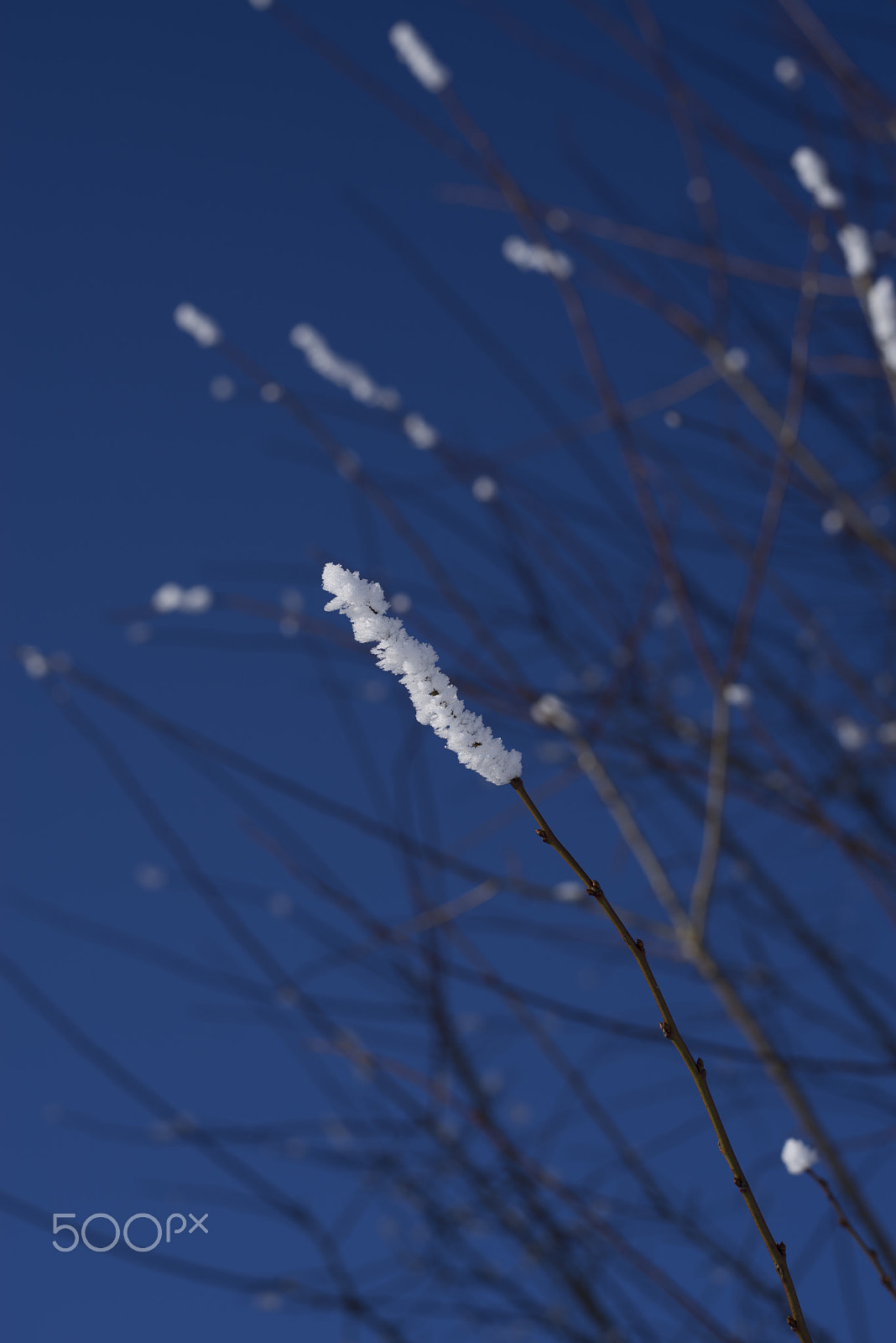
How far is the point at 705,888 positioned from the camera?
117 cm

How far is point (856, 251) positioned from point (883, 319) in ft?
0.29

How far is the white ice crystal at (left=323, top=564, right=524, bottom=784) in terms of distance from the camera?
40 centimetres

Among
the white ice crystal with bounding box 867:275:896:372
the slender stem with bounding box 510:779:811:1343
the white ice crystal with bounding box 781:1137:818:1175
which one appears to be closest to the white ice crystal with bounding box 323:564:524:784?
the slender stem with bounding box 510:779:811:1343

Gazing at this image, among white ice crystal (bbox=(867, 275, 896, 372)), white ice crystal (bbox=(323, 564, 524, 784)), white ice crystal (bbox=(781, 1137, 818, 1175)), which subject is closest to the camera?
white ice crystal (bbox=(323, 564, 524, 784))

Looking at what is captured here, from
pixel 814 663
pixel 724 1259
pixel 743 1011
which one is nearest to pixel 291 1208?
pixel 724 1259

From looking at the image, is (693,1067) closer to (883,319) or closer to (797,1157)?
(797,1157)

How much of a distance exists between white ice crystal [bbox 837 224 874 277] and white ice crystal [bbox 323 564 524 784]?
31.9 inches

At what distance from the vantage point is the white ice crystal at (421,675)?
1.30 feet

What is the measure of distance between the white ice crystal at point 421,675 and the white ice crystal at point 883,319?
709 mm

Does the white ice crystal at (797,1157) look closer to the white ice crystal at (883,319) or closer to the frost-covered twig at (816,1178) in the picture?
the frost-covered twig at (816,1178)

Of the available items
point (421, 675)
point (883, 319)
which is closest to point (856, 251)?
point (883, 319)

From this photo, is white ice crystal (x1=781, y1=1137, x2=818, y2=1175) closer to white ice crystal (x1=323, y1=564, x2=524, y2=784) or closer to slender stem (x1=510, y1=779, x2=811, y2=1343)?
slender stem (x1=510, y1=779, x2=811, y2=1343)

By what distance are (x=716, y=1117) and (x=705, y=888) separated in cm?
78

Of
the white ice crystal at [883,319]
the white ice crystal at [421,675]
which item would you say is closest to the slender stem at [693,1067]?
the white ice crystal at [421,675]
